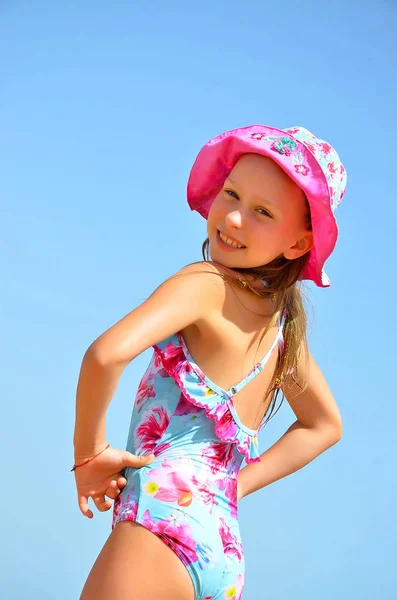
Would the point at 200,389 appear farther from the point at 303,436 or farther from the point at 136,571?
the point at 303,436

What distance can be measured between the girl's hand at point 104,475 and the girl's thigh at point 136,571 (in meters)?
0.09

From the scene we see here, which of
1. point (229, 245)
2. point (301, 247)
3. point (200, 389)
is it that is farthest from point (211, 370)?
point (301, 247)

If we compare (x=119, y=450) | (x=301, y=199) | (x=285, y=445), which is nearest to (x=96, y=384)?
(x=119, y=450)

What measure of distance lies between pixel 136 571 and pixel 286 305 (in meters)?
0.76

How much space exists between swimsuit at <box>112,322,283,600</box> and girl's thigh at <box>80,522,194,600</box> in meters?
0.02

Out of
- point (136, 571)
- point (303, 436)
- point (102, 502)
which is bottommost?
point (136, 571)

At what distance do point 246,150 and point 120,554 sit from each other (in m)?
0.97

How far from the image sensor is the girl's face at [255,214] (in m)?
2.17

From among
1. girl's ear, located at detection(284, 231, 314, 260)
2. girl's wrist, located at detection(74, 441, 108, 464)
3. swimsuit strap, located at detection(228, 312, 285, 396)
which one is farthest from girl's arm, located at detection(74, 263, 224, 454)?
girl's ear, located at detection(284, 231, 314, 260)

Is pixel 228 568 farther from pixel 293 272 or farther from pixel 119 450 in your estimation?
pixel 293 272

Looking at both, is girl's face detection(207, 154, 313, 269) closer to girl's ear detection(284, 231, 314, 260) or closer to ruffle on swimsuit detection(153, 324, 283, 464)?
girl's ear detection(284, 231, 314, 260)

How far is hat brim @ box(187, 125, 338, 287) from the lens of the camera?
7.22 feet

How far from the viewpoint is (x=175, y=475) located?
201 cm

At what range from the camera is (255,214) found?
2176mm
